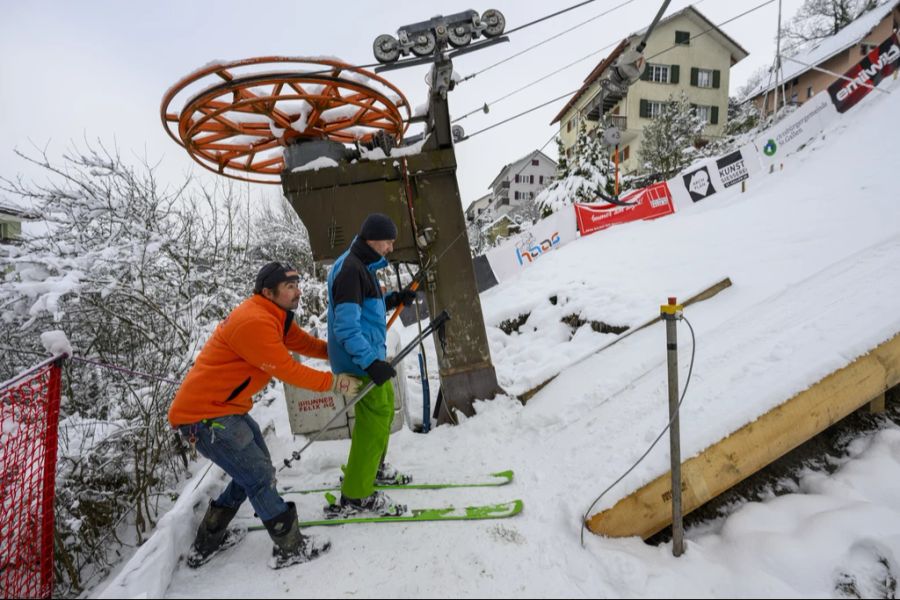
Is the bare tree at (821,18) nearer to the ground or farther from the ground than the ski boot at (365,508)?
farther from the ground

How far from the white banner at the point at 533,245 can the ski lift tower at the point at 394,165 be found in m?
7.73

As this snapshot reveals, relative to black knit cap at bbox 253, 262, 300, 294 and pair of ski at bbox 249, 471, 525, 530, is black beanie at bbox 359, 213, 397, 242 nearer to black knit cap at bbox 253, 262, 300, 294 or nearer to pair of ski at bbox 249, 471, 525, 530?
black knit cap at bbox 253, 262, 300, 294

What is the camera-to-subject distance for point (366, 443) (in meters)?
2.65

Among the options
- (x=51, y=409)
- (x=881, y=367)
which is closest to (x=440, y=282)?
(x=51, y=409)

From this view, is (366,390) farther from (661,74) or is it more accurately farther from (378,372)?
(661,74)

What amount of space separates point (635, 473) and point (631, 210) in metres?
11.5

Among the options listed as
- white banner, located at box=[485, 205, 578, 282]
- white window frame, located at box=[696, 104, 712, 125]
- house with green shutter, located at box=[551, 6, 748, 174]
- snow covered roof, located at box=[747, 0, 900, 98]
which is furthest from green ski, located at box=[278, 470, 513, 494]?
white window frame, located at box=[696, 104, 712, 125]

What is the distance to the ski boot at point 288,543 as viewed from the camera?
7.38 ft

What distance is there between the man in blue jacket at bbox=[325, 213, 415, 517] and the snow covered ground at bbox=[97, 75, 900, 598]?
0.22 meters

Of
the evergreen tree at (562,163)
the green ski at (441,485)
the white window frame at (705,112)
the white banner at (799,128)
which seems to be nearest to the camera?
the green ski at (441,485)

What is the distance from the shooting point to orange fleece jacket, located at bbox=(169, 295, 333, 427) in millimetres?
2156

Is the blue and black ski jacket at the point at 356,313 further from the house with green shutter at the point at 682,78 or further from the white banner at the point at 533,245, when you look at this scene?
the house with green shutter at the point at 682,78

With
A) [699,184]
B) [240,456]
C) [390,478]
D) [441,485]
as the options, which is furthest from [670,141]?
[240,456]

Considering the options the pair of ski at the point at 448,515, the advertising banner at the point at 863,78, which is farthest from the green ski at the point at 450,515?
the advertising banner at the point at 863,78
